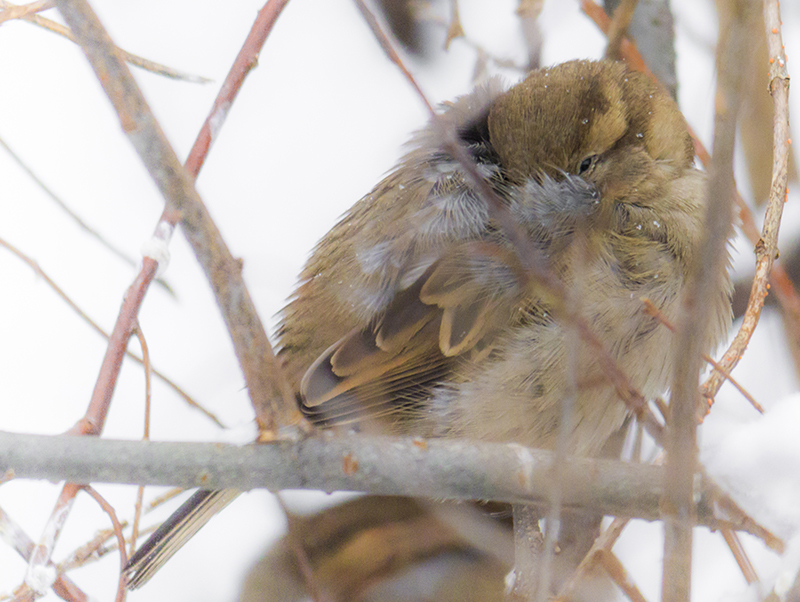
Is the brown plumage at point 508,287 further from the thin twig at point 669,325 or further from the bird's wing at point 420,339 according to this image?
the thin twig at point 669,325

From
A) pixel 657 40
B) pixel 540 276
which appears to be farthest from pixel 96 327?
pixel 657 40

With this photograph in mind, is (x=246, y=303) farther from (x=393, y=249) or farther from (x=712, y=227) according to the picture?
(x=393, y=249)

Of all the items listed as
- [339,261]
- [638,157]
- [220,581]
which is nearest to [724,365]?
[638,157]

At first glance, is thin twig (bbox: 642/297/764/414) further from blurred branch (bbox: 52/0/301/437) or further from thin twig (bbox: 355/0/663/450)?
blurred branch (bbox: 52/0/301/437)

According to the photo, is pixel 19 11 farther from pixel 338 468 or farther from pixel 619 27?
pixel 619 27

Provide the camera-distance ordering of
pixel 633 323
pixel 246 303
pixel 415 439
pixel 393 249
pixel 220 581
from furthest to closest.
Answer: pixel 220 581 → pixel 393 249 → pixel 633 323 → pixel 415 439 → pixel 246 303

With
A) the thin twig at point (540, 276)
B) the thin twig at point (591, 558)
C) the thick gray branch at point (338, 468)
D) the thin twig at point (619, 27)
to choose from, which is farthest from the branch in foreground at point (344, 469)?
the thin twig at point (619, 27)

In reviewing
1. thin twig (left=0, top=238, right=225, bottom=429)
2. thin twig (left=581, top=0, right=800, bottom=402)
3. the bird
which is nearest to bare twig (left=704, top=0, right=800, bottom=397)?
thin twig (left=581, top=0, right=800, bottom=402)
